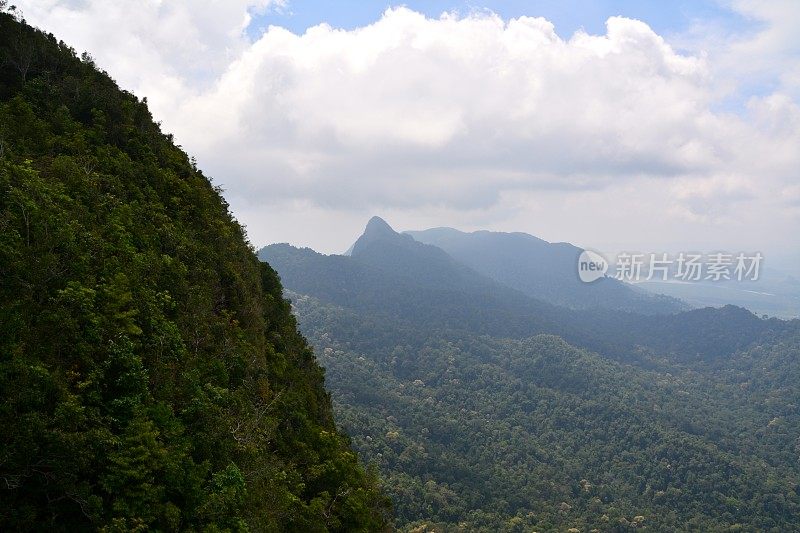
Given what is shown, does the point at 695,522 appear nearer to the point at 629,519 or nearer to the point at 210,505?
the point at 629,519

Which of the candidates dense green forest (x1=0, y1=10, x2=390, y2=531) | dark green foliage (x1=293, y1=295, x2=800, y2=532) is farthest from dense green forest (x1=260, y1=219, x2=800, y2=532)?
dense green forest (x1=0, y1=10, x2=390, y2=531)

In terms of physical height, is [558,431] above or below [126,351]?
below

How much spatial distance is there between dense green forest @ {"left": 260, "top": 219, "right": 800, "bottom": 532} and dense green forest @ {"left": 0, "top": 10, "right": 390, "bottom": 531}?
155 feet

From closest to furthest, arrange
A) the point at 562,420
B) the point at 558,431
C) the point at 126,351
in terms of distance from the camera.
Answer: the point at 126,351 → the point at 558,431 → the point at 562,420

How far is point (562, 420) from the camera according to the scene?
110250mm

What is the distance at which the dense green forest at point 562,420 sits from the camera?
6975 cm

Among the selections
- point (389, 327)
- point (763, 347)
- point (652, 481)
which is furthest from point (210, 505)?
Result: point (763, 347)

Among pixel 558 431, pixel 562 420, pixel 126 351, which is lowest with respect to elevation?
pixel 558 431

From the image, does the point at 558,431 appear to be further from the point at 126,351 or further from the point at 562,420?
the point at 126,351

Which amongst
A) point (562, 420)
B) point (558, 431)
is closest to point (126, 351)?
point (558, 431)

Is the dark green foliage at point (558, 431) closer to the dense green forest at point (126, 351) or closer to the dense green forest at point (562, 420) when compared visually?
the dense green forest at point (562, 420)

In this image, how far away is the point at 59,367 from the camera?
8.30 m

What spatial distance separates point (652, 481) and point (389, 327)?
91263mm

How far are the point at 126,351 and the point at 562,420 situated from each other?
371 feet
